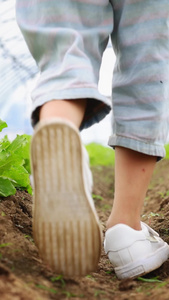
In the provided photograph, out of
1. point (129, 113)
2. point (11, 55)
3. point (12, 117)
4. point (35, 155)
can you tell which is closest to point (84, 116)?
point (129, 113)

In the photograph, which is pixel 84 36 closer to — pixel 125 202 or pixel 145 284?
pixel 125 202

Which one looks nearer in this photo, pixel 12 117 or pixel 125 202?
pixel 125 202

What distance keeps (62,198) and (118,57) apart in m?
0.67

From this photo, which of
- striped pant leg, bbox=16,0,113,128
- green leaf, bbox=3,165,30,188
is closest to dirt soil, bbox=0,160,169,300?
green leaf, bbox=3,165,30,188

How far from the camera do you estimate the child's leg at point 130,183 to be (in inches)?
63.0

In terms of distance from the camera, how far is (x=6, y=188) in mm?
1863

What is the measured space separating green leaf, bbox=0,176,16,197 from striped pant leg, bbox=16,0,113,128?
0.54 metres

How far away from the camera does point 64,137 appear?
120 cm

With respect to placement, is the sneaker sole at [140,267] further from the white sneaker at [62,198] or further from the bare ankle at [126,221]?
the white sneaker at [62,198]

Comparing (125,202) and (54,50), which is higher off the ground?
(54,50)

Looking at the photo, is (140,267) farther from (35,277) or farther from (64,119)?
(64,119)

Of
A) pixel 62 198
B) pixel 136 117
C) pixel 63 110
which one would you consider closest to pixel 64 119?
pixel 63 110

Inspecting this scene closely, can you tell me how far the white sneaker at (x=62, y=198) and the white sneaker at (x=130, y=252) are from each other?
11.5 inches

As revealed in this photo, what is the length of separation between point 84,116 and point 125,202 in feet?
1.21
